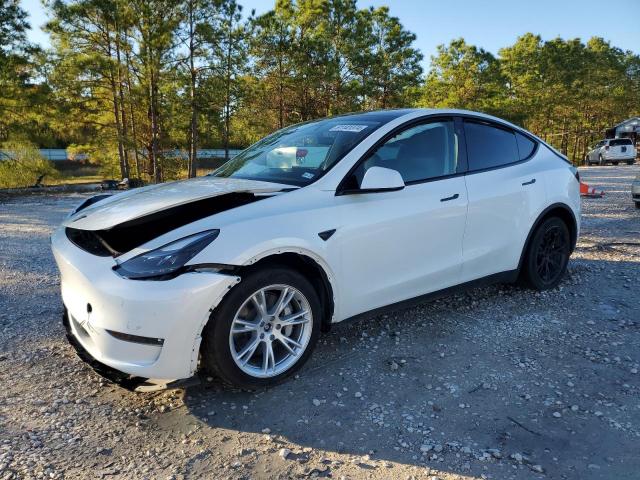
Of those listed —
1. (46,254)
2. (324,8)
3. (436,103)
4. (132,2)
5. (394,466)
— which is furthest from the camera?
(436,103)

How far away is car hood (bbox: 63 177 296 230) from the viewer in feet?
9.45

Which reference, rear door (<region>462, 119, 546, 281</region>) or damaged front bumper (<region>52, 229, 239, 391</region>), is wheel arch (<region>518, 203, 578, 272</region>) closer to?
rear door (<region>462, 119, 546, 281</region>)

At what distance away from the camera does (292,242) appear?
2781 millimetres

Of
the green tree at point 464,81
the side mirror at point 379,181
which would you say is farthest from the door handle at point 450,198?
the green tree at point 464,81

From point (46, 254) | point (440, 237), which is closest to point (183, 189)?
point (440, 237)

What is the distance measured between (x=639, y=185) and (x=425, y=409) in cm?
972

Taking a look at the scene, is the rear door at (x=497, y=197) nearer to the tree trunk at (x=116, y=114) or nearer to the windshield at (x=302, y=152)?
the windshield at (x=302, y=152)

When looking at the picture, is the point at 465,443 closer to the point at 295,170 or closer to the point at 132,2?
the point at 295,170

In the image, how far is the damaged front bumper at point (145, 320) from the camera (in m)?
2.41

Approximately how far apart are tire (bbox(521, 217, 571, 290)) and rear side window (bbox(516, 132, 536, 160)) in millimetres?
650

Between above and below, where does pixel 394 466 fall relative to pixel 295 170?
below

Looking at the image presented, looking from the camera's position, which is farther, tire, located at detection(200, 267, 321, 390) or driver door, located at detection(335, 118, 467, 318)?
driver door, located at detection(335, 118, 467, 318)

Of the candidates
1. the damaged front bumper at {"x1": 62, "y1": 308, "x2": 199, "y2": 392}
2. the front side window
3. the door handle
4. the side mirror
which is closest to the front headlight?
the damaged front bumper at {"x1": 62, "y1": 308, "x2": 199, "y2": 392}

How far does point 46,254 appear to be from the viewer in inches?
246
